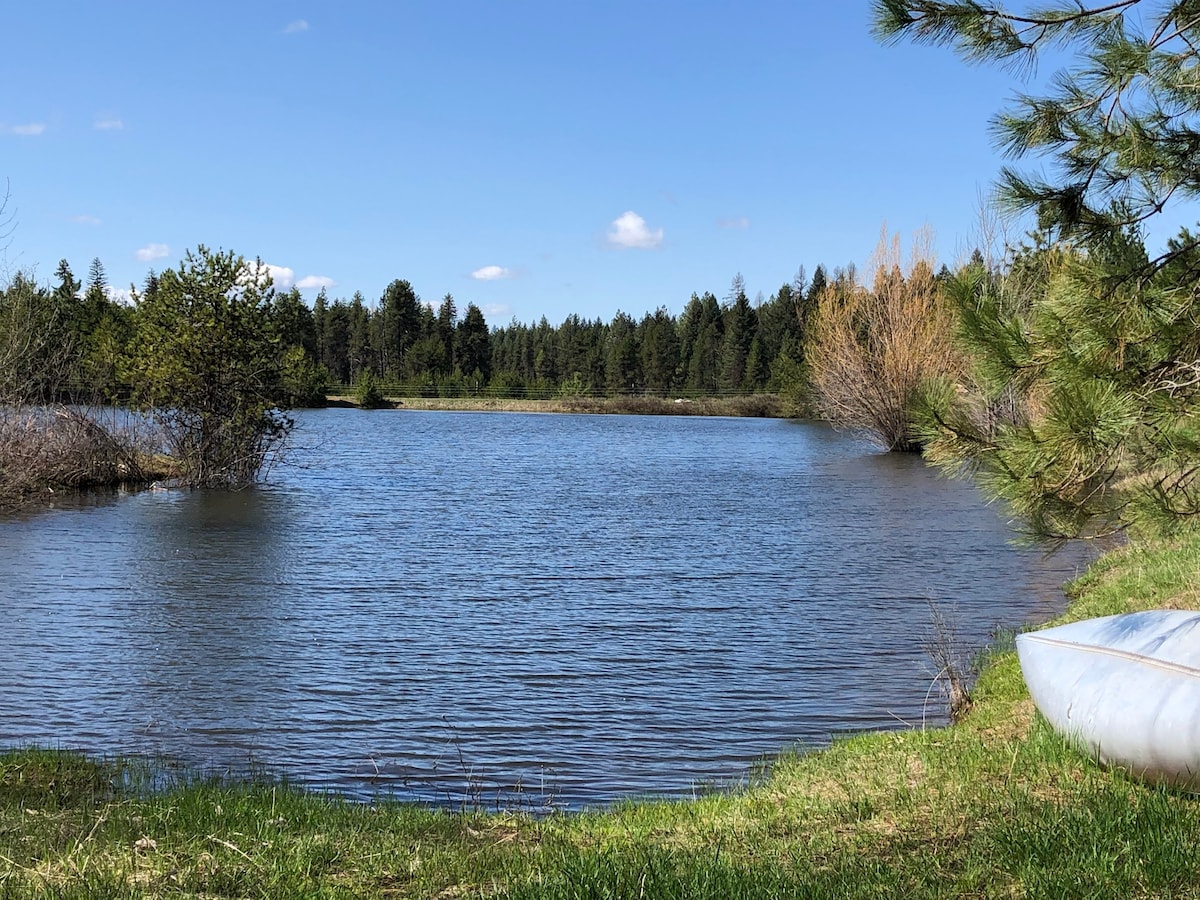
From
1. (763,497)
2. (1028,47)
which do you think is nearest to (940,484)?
(763,497)

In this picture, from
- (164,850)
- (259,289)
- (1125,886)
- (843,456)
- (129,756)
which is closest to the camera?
(1125,886)

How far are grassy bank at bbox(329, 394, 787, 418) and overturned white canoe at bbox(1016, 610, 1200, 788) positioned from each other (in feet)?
276

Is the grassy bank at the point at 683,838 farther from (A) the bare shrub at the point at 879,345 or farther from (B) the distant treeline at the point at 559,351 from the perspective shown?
(B) the distant treeline at the point at 559,351

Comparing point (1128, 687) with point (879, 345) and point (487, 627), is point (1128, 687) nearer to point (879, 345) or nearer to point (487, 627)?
point (487, 627)

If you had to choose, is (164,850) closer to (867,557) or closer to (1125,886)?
(1125,886)

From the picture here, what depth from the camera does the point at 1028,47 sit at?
6484mm

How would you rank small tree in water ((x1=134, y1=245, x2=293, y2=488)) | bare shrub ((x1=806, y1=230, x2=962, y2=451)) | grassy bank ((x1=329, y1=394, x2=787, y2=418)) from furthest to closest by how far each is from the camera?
grassy bank ((x1=329, y1=394, x2=787, y2=418))
bare shrub ((x1=806, y1=230, x2=962, y2=451))
small tree in water ((x1=134, y1=245, x2=293, y2=488))

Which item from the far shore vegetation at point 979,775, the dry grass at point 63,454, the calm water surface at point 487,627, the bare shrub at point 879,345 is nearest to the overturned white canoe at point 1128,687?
the far shore vegetation at point 979,775

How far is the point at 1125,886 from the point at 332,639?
9.56 m

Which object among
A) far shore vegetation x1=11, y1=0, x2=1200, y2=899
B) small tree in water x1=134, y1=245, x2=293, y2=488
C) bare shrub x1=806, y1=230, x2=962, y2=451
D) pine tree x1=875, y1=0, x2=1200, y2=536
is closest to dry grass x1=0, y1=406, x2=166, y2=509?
small tree in water x1=134, y1=245, x2=293, y2=488

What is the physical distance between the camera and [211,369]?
26594mm

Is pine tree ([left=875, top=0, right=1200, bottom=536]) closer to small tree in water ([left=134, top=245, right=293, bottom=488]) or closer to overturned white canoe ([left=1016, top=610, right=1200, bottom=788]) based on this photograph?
overturned white canoe ([left=1016, top=610, right=1200, bottom=788])

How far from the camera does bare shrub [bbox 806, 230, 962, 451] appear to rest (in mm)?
43031

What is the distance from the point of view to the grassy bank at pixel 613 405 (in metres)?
90.8
